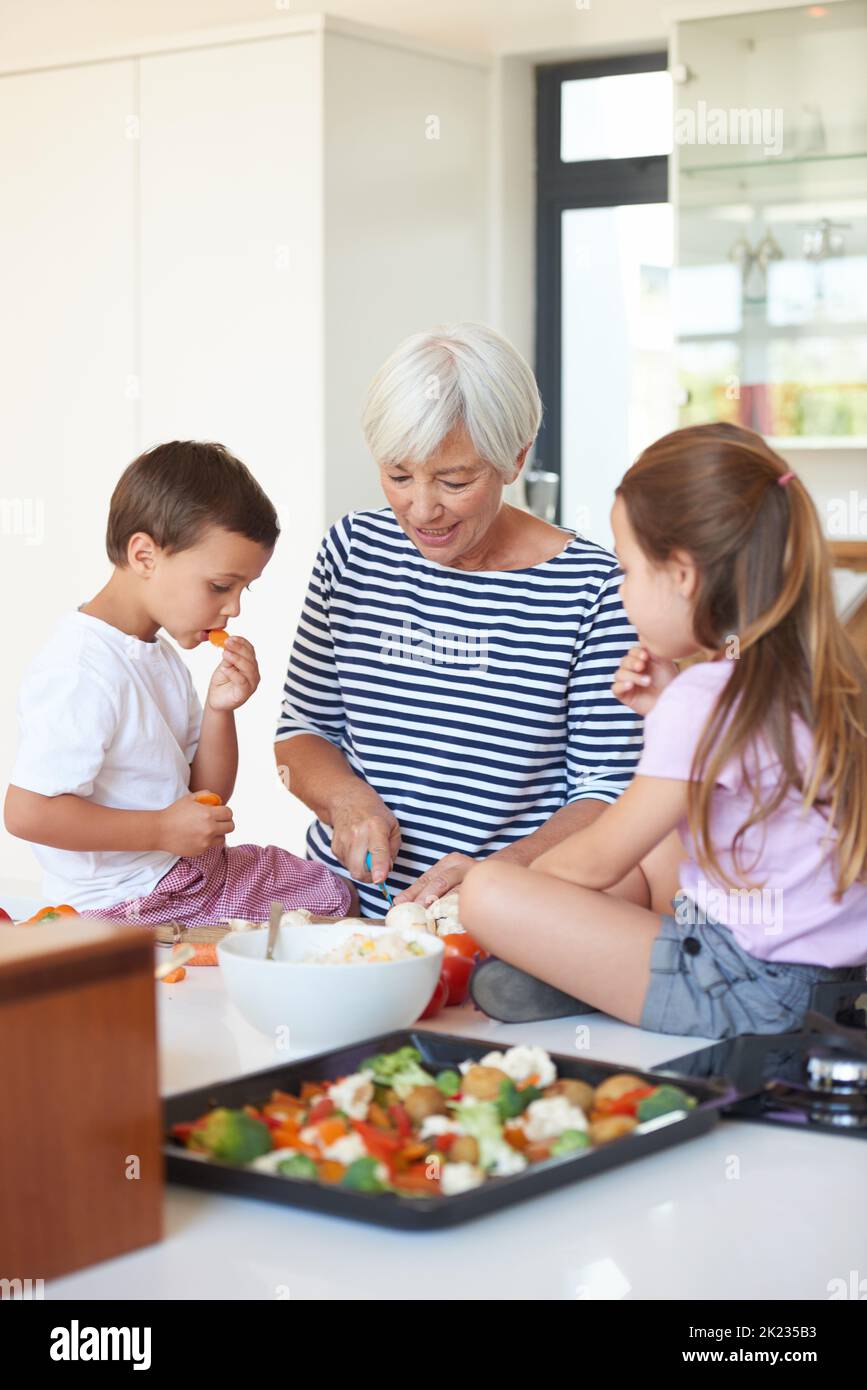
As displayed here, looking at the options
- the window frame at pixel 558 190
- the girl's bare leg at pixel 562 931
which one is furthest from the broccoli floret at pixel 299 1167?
the window frame at pixel 558 190

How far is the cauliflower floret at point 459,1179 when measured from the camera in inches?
36.7

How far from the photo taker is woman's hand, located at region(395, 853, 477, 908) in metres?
1.79

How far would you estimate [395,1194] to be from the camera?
2.97ft

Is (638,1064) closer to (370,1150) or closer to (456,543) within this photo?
(370,1150)

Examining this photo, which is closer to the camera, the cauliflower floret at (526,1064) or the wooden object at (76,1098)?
the wooden object at (76,1098)

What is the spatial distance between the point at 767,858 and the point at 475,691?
2.68 ft

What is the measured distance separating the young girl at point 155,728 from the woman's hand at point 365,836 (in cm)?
10

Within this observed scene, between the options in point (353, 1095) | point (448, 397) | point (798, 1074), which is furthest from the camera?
point (448, 397)

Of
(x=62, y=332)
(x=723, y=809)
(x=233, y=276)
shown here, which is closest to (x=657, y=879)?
(x=723, y=809)

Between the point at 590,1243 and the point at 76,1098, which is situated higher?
the point at 76,1098

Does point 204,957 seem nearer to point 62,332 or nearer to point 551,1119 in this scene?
point 551,1119

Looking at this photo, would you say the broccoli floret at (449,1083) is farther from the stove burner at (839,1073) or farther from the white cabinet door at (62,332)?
the white cabinet door at (62,332)

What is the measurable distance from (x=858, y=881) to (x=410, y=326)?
309 centimetres
